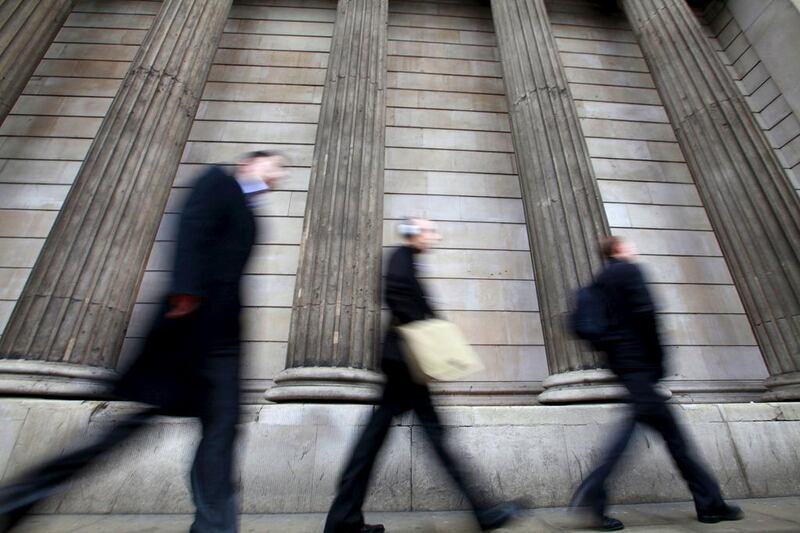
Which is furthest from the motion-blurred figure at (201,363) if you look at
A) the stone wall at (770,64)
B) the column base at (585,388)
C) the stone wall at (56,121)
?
the stone wall at (770,64)

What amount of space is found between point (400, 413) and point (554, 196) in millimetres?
4631

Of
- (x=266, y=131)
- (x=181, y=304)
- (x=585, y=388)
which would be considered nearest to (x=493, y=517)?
(x=181, y=304)

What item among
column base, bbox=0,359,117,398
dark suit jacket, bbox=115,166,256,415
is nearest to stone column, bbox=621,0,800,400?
dark suit jacket, bbox=115,166,256,415

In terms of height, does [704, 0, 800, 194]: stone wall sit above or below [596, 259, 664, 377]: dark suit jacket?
above

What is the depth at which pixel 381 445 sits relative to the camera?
104 inches

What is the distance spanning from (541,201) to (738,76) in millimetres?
7121

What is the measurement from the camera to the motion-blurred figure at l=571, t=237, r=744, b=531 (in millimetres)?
2807

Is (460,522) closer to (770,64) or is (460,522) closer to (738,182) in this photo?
(738,182)

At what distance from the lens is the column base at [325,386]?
177 inches

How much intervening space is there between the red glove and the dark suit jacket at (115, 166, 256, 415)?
22mm

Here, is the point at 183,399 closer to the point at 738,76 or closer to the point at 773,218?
the point at 773,218

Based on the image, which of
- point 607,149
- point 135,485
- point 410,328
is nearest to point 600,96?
point 607,149

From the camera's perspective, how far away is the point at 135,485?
12.4 ft

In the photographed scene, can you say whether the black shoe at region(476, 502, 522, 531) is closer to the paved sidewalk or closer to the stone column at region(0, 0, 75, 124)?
the paved sidewalk
